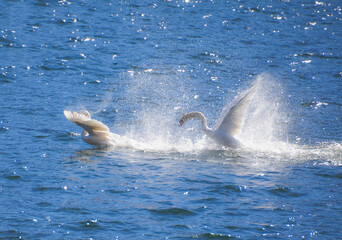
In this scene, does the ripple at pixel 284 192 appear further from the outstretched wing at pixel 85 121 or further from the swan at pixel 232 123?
the outstretched wing at pixel 85 121

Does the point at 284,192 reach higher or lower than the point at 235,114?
lower

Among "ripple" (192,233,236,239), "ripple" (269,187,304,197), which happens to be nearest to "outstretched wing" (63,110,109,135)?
"ripple" (269,187,304,197)

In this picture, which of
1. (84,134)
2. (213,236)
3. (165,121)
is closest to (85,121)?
(84,134)

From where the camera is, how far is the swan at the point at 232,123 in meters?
14.1

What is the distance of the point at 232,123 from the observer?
1448 cm

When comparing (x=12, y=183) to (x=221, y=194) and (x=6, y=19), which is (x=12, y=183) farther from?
(x=6, y=19)

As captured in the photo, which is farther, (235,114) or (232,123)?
(232,123)

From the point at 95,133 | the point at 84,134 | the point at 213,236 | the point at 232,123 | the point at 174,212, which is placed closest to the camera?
the point at 213,236

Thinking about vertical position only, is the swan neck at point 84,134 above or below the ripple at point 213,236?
above

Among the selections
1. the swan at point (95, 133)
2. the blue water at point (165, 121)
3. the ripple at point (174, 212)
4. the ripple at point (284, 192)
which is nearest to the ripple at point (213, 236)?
the blue water at point (165, 121)

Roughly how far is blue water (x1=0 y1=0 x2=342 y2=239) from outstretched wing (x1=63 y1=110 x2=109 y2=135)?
507 millimetres

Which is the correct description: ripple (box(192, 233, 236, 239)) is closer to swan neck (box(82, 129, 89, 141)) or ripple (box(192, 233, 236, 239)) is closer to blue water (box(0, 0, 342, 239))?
blue water (box(0, 0, 342, 239))

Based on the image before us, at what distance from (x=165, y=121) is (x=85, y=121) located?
10.2ft

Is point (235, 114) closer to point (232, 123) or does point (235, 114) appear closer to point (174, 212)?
point (232, 123)
